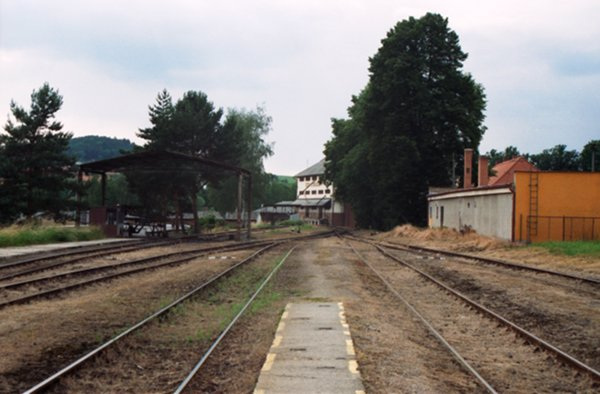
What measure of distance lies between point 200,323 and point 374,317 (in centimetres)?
327

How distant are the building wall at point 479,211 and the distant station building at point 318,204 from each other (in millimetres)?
32260

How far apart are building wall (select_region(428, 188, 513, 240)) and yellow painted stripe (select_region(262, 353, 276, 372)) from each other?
2736 cm

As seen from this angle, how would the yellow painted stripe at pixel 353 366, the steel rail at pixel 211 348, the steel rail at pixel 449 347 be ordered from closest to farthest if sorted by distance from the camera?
the steel rail at pixel 211 348
the yellow painted stripe at pixel 353 366
the steel rail at pixel 449 347

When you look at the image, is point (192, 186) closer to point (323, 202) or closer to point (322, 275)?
point (322, 275)

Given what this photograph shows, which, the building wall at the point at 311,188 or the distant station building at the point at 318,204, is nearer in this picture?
the distant station building at the point at 318,204

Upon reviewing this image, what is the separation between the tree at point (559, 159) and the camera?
322ft

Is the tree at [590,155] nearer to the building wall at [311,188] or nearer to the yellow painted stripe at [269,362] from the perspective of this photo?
the building wall at [311,188]

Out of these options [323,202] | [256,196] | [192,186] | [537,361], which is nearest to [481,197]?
[192,186]

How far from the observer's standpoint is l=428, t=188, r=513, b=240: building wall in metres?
34.3

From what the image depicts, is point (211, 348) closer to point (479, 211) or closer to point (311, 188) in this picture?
point (479, 211)

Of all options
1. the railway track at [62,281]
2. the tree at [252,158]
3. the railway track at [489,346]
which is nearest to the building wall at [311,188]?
the tree at [252,158]

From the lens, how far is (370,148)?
57438mm

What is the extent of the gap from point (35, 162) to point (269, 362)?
145ft

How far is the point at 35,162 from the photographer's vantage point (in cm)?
4734
